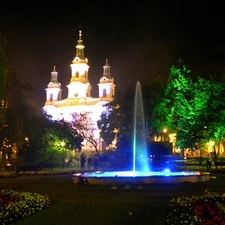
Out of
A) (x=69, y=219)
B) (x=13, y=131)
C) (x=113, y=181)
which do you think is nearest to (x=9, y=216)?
(x=69, y=219)

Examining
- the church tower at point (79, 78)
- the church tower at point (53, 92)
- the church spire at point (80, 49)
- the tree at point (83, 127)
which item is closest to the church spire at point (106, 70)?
the church tower at point (79, 78)

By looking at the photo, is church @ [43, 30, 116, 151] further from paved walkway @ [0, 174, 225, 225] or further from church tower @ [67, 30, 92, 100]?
paved walkway @ [0, 174, 225, 225]

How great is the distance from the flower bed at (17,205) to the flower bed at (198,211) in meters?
4.04

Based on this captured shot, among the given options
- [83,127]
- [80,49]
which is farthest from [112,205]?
[80,49]

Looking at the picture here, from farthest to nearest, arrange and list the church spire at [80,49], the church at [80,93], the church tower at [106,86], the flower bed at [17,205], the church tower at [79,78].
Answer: the church spire at [80,49], the church tower at [106,86], the church tower at [79,78], the church at [80,93], the flower bed at [17,205]

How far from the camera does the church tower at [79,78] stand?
98.6m

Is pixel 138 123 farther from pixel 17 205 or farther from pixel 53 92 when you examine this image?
pixel 53 92

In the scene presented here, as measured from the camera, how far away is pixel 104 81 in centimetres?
10150

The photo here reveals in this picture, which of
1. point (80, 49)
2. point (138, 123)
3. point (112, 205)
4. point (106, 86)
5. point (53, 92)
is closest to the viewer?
point (112, 205)

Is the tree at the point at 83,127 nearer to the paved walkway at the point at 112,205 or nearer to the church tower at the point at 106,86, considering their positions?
the paved walkway at the point at 112,205

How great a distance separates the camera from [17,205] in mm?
11164

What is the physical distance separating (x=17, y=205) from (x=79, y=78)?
89.4m

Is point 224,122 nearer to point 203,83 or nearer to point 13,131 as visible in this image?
point 203,83

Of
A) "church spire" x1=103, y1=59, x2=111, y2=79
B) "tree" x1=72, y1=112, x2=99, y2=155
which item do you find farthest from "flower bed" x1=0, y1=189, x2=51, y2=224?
"church spire" x1=103, y1=59, x2=111, y2=79
